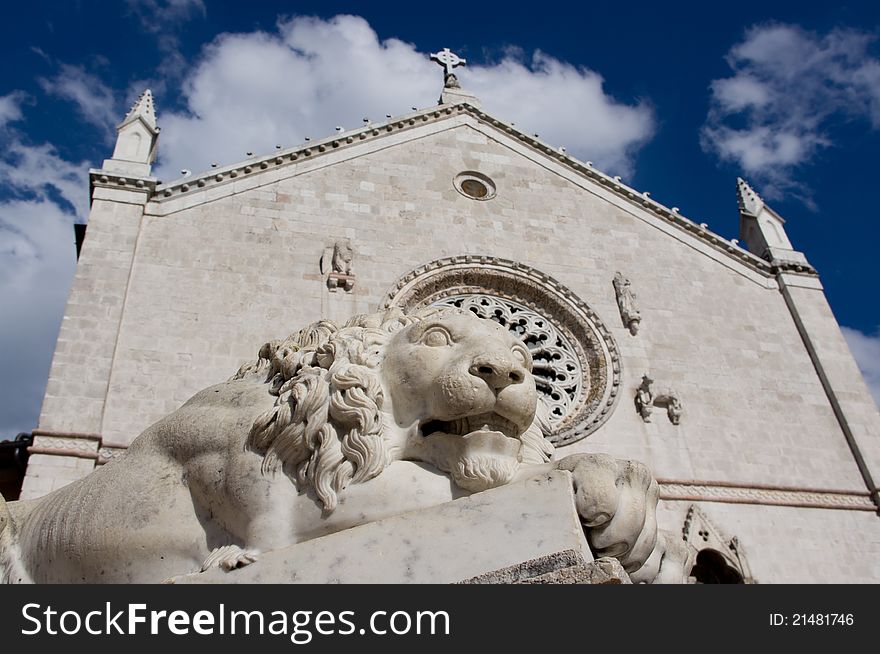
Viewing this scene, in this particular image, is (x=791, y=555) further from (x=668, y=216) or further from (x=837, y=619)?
(x=837, y=619)

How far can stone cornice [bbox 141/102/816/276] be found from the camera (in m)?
12.9

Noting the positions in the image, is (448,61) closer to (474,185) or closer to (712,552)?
(474,185)

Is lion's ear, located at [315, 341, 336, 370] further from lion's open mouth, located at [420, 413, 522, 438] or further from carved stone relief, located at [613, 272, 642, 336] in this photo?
carved stone relief, located at [613, 272, 642, 336]

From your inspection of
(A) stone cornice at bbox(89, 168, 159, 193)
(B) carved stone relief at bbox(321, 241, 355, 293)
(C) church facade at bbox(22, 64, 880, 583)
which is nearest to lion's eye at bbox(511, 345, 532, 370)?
(C) church facade at bbox(22, 64, 880, 583)

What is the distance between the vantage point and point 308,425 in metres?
3.13

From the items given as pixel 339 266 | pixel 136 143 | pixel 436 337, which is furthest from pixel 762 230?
pixel 436 337

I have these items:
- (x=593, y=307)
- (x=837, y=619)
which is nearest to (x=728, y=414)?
(x=593, y=307)

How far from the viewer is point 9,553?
354cm

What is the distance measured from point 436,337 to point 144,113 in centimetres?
1139

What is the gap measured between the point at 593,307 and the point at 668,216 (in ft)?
10.3

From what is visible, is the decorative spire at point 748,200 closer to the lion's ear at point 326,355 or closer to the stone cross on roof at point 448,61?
the stone cross on roof at point 448,61

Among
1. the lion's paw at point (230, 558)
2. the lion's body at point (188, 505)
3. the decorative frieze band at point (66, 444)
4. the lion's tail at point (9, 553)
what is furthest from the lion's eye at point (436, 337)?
the decorative frieze band at point (66, 444)

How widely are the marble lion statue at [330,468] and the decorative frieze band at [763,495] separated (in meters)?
7.82

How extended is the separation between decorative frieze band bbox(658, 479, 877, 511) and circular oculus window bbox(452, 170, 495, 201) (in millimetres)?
5922
